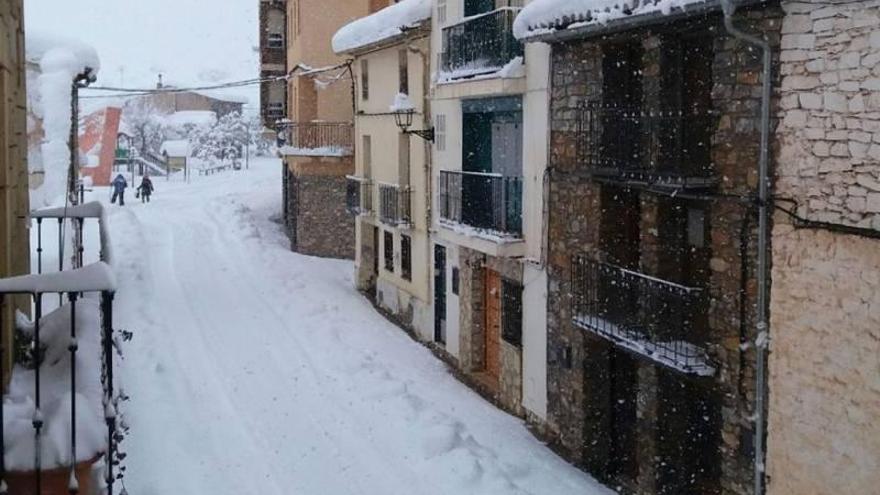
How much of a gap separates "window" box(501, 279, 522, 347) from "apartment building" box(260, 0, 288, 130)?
2134 cm

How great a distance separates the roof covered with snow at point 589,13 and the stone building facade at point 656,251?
255 mm

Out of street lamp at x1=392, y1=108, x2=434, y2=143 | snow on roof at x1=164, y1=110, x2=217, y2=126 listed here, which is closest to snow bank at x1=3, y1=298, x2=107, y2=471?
street lamp at x1=392, y1=108, x2=434, y2=143

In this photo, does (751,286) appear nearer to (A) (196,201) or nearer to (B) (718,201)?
(B) (718,201)

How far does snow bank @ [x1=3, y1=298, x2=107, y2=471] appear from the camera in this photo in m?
4.38

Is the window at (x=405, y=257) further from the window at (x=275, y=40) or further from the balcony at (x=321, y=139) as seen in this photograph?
the window at (x=275, y=40)

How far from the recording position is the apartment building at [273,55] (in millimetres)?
36406

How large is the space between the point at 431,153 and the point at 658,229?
29.2 ft

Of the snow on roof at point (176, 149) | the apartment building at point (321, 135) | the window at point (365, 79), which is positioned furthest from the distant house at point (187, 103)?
the window at point (365, 79)

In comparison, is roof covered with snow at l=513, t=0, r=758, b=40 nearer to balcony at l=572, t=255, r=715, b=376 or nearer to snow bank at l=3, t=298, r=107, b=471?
balcony at l=572, t=255, r=715, b=376

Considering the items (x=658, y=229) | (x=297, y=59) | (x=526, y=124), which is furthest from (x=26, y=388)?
(x=297, y=59)

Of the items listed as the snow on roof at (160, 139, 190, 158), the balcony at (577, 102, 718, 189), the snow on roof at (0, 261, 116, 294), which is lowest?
the snow on roof at (0, 261, 116, 294)

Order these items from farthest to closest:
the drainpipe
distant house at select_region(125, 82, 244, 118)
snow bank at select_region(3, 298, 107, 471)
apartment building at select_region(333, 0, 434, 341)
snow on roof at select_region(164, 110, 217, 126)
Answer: distant house at select_region(125, 82, 244, 118) → snow on roof at select_region(164, 110, 217, 126) → apartment building at select_region(333, 0, 434, 341) → the drainpipe → snow bank at select_region(3, 298, 107, 471)

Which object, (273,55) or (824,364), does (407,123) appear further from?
(273,55)

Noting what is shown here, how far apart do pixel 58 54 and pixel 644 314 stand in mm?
11003
